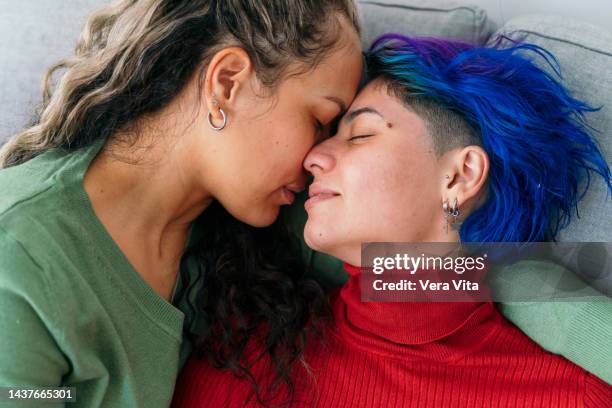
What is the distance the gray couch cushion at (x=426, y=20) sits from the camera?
140 cm

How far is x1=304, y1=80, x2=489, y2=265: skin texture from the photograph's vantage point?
1115mm

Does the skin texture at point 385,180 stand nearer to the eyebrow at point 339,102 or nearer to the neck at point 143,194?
the eyebrow at point 339,102

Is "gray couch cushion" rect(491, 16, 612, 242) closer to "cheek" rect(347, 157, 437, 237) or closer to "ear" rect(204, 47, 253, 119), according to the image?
"cheek" rect(347, 157, 437, 237)

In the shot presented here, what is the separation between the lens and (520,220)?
1.20m

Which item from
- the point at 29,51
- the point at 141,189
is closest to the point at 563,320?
the point at 141,189

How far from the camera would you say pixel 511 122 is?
1.13 m

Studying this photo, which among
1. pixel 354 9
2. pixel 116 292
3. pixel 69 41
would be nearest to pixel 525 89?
pixel 354 9

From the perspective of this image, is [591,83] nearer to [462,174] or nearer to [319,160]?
[462,174]

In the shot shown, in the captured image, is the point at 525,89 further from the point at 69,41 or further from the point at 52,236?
the point at 69,41

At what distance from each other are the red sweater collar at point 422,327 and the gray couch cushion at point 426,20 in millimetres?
558

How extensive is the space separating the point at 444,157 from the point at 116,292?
62cm

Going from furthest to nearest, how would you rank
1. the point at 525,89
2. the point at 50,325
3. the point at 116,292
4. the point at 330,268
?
1. the point at 330,268
2. the point at 525,89
3. the point at 116,292
4. the point at 50,325

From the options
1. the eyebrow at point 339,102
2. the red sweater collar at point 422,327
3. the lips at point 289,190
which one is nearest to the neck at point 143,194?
the lips at point 289,190

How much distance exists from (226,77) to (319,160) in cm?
22
